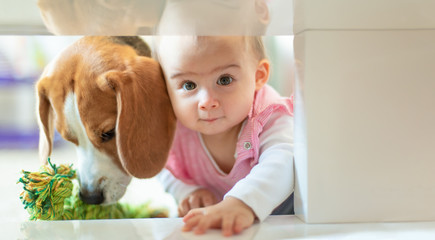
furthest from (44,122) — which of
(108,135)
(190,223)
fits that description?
(190,223)

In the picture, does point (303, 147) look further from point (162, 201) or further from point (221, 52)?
Result: point (162, 201)

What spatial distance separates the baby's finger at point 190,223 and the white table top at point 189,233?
0.01m

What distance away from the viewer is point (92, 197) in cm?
89

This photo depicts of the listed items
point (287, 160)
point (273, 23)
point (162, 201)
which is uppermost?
point (273, 23)

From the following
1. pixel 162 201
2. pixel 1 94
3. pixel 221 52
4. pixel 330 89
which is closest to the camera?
pixel 330 89

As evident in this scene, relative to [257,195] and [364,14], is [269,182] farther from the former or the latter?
[364,14]

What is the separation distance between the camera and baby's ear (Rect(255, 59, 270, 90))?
0.90 meters

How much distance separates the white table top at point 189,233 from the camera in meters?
0.60

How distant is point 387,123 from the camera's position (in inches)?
25.4

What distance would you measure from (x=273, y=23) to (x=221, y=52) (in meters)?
0.14

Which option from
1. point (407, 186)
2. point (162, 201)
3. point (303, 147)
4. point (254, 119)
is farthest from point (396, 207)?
point (162, 201)

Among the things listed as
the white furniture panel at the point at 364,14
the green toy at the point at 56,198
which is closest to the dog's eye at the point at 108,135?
the green toy at the point at 56,198

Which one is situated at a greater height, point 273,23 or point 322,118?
point 273,23

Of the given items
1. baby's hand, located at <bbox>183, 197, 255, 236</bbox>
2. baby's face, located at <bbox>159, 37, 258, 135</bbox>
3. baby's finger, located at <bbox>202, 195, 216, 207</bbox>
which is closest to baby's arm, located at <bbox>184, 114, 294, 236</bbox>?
baby's hand, located at <bbox>183, 197, 255, 236</bbox>
